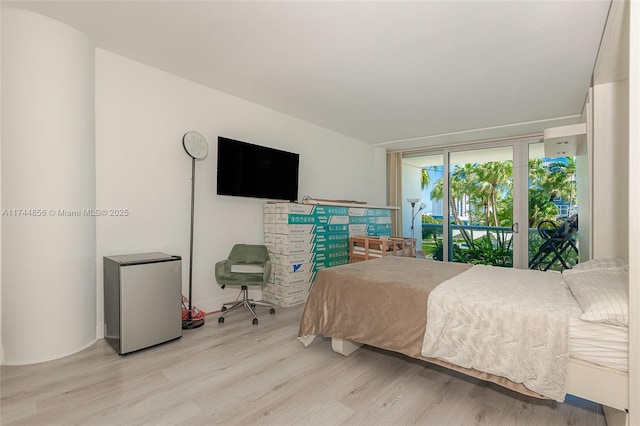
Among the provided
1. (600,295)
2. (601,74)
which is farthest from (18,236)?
(601,74)

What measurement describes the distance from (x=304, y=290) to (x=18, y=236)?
2.87m

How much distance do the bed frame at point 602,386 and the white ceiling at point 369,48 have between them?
87.7 inches

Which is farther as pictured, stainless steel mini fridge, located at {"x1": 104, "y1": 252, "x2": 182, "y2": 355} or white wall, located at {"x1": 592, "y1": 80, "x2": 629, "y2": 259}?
stainless steel mini fridge, located at {"x1": 104, "y1": 252, "x2": 182, "y2": 355}

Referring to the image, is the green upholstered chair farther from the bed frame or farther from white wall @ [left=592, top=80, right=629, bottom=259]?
white wall @ [left=592, top=80, right=629, bottom=259]

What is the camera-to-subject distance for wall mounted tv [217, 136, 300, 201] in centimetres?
350

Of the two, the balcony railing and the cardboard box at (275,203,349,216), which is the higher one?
the cardboard box at (275,203,349,216)

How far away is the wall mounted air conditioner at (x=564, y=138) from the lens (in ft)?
8.86

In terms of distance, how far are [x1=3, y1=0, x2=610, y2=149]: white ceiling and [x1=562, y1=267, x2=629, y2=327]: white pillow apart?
1780 millimetres

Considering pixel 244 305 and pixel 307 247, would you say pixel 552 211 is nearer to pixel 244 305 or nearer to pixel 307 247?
pixel 307 247

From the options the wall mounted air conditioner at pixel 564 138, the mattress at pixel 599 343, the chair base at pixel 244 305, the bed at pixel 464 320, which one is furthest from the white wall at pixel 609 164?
the chair base at pixel 244 305

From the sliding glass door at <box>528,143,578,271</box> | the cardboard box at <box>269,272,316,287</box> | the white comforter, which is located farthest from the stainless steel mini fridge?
the sliding glass door at <box>528,143,578,271</box>

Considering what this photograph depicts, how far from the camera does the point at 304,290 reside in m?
4.09

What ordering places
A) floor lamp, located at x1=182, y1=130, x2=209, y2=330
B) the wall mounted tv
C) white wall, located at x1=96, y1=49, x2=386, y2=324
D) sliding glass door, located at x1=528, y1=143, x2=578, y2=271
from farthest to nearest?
sliding glass door, located at x1=528, y1=143, x2=578, y2=271
the wall mounted tv
floor lamp, located at x1=182, y1=130, x2=209, y2=330
white wall, located at x1=96, y1=49, x2=386, y2=324

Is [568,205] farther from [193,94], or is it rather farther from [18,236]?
[18,236]
